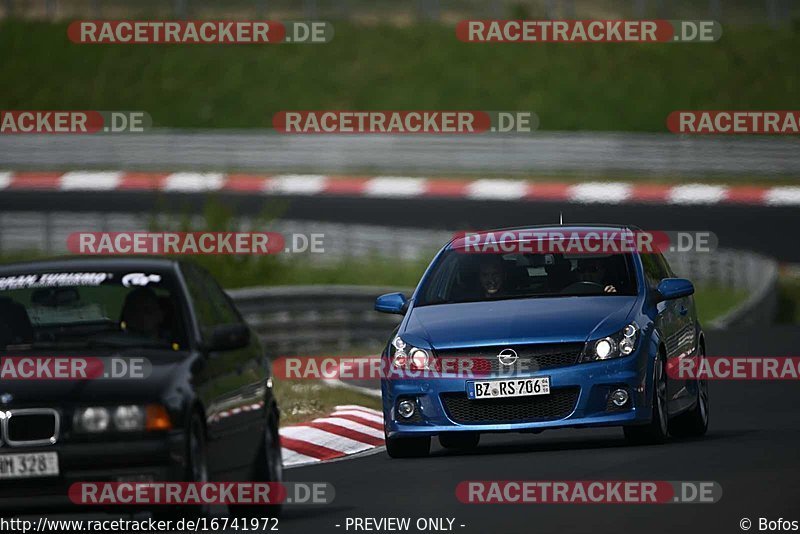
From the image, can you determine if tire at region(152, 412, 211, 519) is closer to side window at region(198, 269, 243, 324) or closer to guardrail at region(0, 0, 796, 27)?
side window at region(198, 269, 243, 324)

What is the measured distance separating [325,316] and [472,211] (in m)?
16.8

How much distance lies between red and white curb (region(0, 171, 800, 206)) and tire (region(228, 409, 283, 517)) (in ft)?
97.1

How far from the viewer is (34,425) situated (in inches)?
386

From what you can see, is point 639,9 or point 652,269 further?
point 639,9

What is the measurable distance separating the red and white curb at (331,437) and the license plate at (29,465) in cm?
509

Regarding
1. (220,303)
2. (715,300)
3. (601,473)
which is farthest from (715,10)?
(220,303)

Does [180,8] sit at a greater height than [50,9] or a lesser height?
lesser

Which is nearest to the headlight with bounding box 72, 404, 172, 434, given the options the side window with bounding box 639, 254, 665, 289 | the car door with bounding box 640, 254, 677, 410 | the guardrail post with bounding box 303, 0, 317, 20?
the car door with bounding box 640, 254, 677, 410

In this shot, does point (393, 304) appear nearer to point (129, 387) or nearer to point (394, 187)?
point (129, 387)

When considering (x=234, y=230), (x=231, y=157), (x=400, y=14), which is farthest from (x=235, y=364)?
(x=400, y=14)

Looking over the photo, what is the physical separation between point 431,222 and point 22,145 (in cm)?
1092

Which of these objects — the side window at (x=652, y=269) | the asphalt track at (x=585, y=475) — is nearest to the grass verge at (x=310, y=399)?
the asphalt track at (x=585, y=475)

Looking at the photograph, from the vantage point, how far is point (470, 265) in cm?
1473

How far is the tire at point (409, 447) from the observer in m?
14.2
